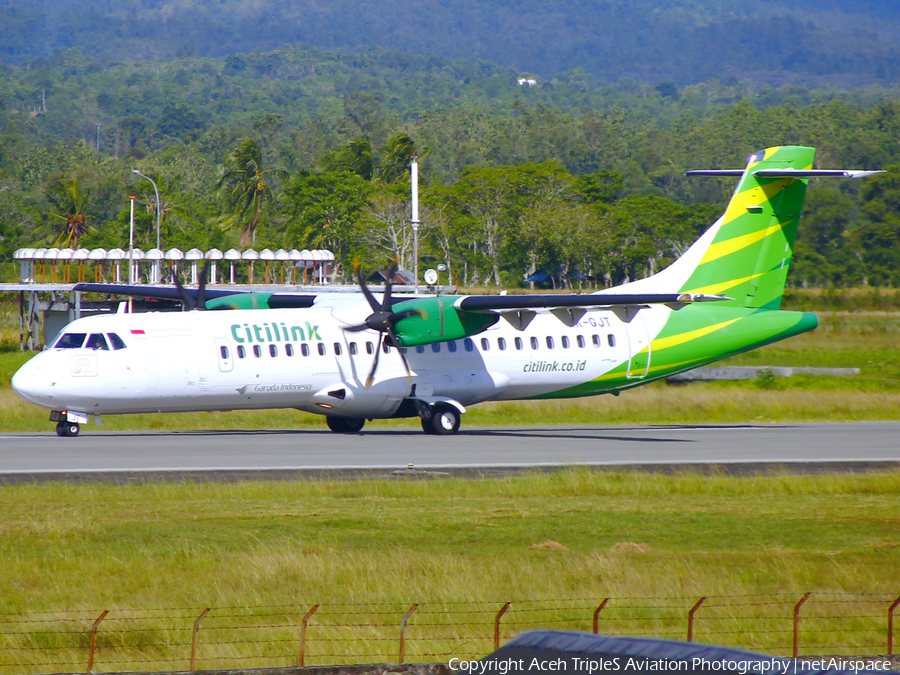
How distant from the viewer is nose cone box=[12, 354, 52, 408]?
73.3 feet

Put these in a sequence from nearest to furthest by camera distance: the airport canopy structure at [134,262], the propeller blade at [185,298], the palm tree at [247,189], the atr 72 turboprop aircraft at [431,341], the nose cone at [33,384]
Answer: the nose cone at [33,384] → the atr 72 turboprop aircraft at [431,341] → the propeller blade at [185,298] → the airport canopy structure at [134,262] → the palm tree at [247,189]

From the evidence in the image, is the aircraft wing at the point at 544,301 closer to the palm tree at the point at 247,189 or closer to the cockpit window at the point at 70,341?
the cockpit window at the point at 70,341

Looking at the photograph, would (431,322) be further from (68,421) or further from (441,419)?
(68,421)

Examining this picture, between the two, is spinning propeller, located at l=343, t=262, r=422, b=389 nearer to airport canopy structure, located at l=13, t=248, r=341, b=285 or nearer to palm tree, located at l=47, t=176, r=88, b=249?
airport canopy structure, located at l=13, t=248, r=341, b=285

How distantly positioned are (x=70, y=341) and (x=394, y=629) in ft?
52.3

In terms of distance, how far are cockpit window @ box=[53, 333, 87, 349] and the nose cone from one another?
71 centimetres

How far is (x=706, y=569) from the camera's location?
11922 mm

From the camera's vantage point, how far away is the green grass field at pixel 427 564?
9.25 metres

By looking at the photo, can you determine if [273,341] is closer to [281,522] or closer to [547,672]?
[281,522]

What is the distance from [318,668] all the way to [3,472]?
45.2 ft

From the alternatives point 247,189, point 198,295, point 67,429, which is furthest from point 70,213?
point 67,429

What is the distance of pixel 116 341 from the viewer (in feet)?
76.3

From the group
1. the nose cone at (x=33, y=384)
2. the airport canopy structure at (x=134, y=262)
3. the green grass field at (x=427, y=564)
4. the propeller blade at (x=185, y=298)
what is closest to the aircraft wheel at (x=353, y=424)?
the propeller blade at (x=185, y=298)

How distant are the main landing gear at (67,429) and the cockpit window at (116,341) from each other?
2332 mm
